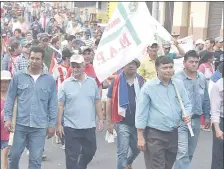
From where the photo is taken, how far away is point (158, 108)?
563 centimetres

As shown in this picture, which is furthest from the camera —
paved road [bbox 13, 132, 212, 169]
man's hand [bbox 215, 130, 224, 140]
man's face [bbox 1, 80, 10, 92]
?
paved road [bbox 13, 132, 212, 169]

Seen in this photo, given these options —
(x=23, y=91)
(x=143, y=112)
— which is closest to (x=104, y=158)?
(x=23, y=91)

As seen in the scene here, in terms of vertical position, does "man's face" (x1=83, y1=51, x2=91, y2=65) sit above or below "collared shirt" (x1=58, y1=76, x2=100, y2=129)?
above

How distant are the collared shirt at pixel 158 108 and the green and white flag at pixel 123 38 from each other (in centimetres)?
76

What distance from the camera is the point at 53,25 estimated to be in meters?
24.6

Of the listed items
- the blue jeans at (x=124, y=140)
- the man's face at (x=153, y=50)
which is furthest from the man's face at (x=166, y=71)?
the man's face at (x=153, y=50)

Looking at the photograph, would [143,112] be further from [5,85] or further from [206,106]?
[5,85]

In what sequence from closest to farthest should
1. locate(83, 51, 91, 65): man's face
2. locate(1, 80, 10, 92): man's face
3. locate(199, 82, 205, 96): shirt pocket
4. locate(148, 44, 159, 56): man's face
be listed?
locate(1, 80, 10, 92): man's face
locate(199, 82, 205, 96): shirt pocket
locate(83, 51, 91, 65): man's face
locate(148, 44, 159, 56): man's face

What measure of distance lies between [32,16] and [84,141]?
27908 mm

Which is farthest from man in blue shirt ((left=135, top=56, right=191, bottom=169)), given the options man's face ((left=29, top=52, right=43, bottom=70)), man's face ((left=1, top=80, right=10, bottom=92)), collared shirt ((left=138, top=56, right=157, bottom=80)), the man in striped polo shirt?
the man in striped polo shirt

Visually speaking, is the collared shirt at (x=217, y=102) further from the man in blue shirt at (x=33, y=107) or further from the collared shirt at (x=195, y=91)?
the man in blue shirt at (x=33, y=107)

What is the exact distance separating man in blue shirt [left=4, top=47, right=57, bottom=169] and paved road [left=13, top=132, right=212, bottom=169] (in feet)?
4.72

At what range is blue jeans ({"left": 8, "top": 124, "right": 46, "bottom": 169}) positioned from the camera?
6.08m

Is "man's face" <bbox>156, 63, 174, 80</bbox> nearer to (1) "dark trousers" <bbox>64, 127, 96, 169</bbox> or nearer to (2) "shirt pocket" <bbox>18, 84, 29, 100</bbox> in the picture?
(1) "dark trousers" <bbox>64, 127, 96, 169</bbox>
